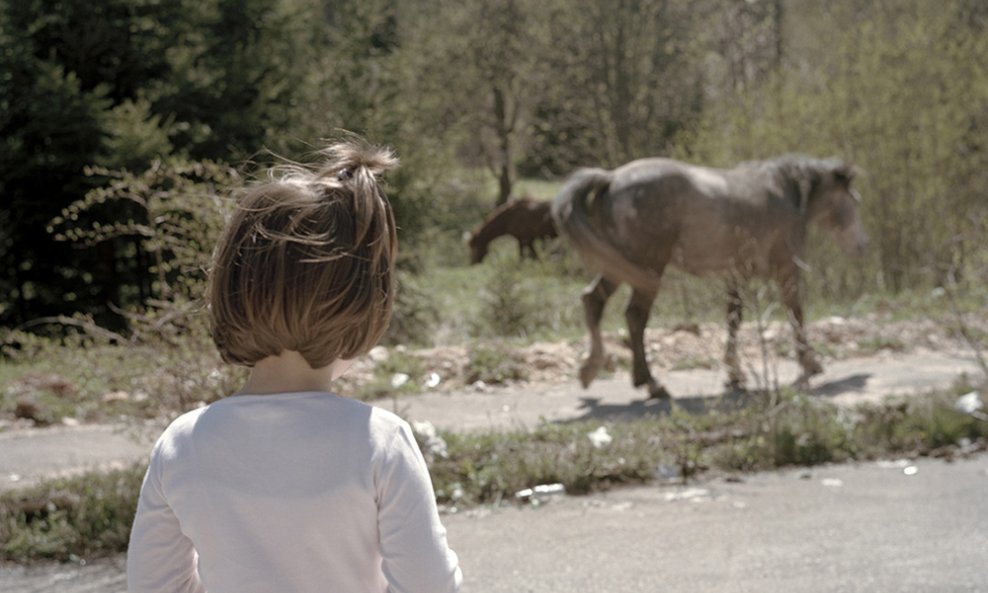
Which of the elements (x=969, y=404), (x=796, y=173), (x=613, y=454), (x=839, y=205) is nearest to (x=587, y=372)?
(x=613, y=454)

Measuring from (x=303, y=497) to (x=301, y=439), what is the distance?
0.10 meters

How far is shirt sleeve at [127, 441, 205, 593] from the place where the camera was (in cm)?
217

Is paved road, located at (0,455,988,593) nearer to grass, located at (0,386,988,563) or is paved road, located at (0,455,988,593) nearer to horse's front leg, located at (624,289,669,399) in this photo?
grass, located at (0,386,988,563)

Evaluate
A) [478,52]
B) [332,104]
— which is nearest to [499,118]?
[478,52]

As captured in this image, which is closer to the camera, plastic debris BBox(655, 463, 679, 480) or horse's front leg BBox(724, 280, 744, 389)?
plastic debris BBox(655, 463, 679, 480)

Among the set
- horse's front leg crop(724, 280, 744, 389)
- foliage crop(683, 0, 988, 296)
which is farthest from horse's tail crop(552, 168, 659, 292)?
foliage crop(683, 0, 988, 296)

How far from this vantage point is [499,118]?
3172cm

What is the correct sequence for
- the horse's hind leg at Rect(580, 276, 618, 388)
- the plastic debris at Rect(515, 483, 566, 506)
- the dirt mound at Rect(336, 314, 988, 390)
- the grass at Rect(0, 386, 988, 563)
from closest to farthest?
the grass at Rect(0, 386, 988, 563)
the plastic debris at Rect(515, 483, 566, 506)
the horse's hind leg at Rect(580, 276, 618, 388)
the dirt mound at Rect(336, 314, 988, 390)

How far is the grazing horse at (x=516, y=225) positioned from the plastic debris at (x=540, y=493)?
16011 mm

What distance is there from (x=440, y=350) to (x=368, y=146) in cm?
801

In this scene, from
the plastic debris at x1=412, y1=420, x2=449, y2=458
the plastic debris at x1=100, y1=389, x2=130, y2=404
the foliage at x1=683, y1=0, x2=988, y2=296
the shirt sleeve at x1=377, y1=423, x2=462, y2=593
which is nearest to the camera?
the shirt sleeve at x1=377, y1=423, x2=462, y2=593

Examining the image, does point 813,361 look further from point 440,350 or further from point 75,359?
point 75,359

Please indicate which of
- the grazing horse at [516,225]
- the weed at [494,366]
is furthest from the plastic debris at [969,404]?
the grazing horse at [516,225]

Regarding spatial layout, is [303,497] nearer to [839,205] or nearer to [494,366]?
[494,366]
